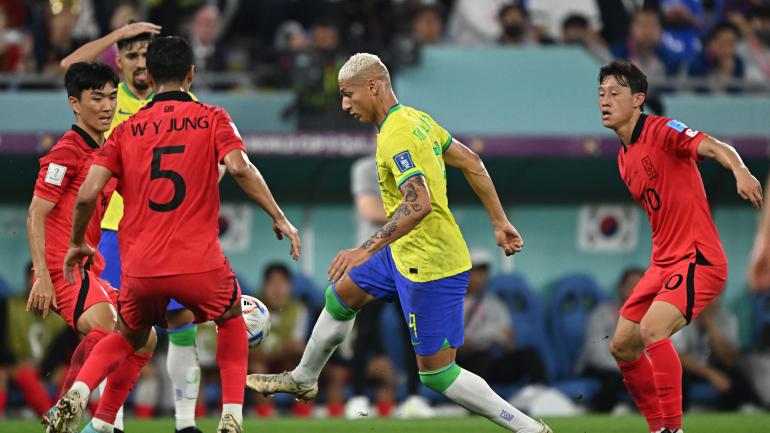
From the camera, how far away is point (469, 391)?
788 centimetres

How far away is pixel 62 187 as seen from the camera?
7.99 m

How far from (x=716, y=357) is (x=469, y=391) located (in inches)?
277

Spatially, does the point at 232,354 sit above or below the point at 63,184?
below

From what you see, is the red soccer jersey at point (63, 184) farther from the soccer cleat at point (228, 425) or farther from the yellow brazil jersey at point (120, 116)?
the soccer cleat at point (228, 425)

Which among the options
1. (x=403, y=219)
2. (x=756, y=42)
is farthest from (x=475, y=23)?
(x=403, y=219)

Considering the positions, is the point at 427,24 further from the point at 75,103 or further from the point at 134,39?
the point at 75,103

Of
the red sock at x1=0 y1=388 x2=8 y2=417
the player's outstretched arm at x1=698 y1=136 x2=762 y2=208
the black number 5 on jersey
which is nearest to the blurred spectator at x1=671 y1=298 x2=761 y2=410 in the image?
the player's outstretched arm at x1=698 y1=136 x2=762 y2=208

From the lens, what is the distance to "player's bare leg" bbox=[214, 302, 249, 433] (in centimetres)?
770

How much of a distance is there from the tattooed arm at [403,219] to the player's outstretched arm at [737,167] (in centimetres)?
180

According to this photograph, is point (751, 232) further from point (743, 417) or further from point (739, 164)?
point (739, 164)

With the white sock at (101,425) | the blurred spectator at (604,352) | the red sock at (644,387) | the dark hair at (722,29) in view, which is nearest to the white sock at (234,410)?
the white sock at (101,425)

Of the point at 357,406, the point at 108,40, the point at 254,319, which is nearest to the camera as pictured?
the point at 254,319

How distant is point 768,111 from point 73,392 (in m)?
9.38

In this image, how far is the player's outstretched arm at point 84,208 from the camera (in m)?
7.30
